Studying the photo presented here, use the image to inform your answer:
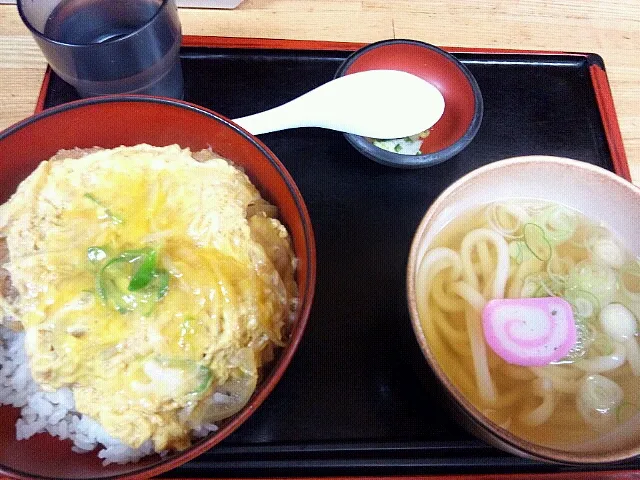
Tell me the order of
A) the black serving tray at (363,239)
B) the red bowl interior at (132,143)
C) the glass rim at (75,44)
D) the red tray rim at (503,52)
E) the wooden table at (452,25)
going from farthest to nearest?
the wooden table at (452,25)
the red tray rim at (503,52)
the glass rim at (75,44)
the black serving tray at (363,239)
the red bowl interior at (132,143)

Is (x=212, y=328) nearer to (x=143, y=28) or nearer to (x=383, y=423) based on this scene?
(x=383, y=423)

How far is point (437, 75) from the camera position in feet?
5.43

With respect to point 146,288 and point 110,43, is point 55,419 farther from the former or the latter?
point 110,43

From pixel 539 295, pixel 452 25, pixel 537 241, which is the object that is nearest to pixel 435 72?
pixel 452 25

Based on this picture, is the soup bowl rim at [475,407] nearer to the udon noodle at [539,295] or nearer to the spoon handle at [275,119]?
the udon noodle at [539,295]

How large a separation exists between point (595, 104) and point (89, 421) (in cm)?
172

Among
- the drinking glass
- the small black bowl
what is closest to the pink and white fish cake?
the small black bowl

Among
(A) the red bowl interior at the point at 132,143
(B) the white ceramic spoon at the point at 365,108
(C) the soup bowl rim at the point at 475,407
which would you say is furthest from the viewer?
(B) the white ceramic spoon at the point at 365,108

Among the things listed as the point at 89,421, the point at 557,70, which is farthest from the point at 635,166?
the point at 89,421

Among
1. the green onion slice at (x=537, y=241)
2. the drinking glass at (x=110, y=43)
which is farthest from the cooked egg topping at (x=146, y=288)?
the green onion slice at (x=537, y=241)

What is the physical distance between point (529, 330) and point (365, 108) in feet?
2.50

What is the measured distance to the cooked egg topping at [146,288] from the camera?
1030mm

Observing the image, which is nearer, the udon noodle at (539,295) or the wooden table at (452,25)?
the udon noodle at (539,295)

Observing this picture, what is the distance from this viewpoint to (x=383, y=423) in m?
1.23
